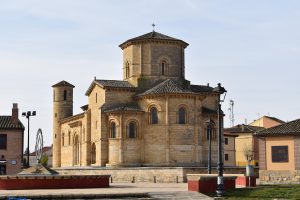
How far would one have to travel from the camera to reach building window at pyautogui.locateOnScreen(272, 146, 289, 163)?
3972 cm

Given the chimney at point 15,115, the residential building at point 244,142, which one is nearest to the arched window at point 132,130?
the chimney at point 15,115

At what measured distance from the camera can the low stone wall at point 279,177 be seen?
38.8m

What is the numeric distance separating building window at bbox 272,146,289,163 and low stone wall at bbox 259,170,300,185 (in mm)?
867

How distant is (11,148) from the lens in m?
55.2

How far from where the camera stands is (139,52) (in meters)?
57.8

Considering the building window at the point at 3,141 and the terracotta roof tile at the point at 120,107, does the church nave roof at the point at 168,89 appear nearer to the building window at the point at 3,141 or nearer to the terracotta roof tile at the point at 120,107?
the terracotta roof tile at the point at 120,107

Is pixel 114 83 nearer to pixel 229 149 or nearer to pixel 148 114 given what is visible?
pixel 148 114

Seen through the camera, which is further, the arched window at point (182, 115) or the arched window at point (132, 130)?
the arched window at point (132, 130)

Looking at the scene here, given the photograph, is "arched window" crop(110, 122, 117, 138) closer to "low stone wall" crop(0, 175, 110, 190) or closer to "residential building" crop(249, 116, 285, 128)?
"low stone wall" crop(0, 175, 110, 190)

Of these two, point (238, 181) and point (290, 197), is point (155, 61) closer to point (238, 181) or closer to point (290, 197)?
point (238, 181)

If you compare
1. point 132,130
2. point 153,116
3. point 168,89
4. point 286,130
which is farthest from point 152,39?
point 286,130

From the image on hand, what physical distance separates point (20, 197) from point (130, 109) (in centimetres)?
3033

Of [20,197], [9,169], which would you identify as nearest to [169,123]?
[9,169]

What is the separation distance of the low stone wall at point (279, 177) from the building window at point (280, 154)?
2.84ft
